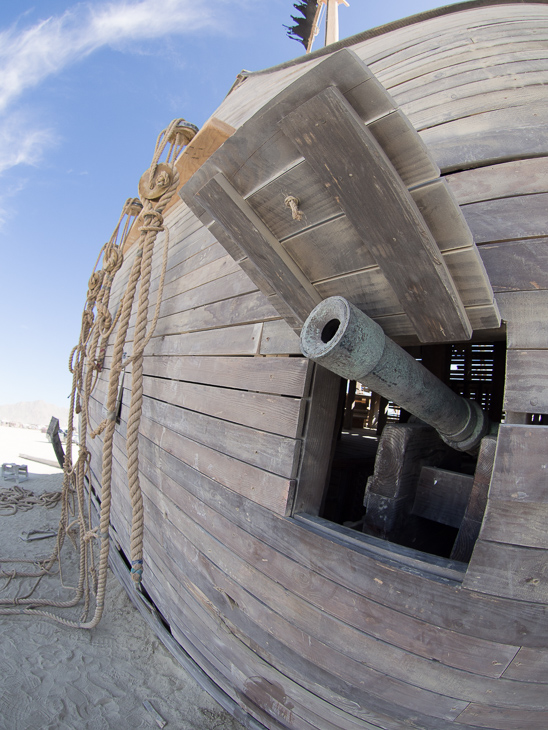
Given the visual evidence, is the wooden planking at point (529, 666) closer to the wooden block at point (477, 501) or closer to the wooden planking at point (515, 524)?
the wooden planking at point (515, 524)

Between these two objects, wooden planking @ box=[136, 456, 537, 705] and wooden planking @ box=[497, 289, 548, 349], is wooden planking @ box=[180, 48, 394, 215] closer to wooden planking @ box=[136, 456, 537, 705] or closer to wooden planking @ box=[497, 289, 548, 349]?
wooden planking @ box=[497, 289, 548, 349]

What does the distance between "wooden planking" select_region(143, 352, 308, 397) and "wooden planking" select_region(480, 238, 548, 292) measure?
2.44 ft

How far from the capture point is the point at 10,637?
133 inches

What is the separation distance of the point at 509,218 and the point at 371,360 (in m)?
0.77

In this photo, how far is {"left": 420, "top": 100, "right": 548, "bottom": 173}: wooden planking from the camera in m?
1.44

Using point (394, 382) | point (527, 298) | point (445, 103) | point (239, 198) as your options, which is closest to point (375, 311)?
point (394, 382)

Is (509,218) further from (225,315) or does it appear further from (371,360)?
(225,315)

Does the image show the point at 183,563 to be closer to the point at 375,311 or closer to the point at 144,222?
the point at 375,311

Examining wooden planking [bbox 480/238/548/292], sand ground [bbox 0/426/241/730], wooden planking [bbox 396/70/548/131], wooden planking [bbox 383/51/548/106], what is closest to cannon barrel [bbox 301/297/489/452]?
wooden planking [bbox 480/238/548/292]

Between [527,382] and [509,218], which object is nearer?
[527,382]

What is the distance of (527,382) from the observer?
1175 millimetres

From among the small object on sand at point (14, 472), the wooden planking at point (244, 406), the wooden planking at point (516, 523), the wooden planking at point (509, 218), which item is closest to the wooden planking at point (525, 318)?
the wooden planking at point (509, 218)

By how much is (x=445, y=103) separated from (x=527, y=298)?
1.07 meters

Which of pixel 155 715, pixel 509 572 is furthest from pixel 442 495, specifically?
pixel 155 715
